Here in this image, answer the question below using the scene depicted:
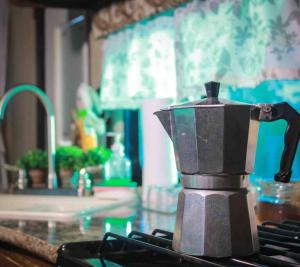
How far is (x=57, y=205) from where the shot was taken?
67.0 inches

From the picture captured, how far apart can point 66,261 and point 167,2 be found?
1109mm

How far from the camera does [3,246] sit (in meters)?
1.31

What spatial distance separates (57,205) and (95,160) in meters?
0.44

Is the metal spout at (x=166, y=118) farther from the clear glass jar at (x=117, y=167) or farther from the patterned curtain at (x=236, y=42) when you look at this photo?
the clear glass jar at (x=117, y=167)

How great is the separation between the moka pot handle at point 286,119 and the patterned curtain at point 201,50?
480 millimetres

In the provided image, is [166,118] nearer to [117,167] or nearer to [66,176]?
[117,167]

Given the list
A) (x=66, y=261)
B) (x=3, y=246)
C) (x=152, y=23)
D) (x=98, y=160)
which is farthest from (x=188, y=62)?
(x=66, y=261)

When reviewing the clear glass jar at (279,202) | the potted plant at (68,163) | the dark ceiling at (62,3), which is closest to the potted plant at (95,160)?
the potted plant at (68,163)

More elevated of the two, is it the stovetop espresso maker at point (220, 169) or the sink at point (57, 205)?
the stovetop espresso maker at point (220, 169)

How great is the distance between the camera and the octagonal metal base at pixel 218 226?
0.87m

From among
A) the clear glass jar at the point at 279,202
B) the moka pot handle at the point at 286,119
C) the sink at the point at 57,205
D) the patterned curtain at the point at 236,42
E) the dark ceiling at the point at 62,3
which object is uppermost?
the dark ceiling at the point at 62,3

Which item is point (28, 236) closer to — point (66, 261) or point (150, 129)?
point (66, 261)

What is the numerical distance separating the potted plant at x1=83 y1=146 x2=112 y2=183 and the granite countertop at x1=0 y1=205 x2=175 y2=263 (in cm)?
53

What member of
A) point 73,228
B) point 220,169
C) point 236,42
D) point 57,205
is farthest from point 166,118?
point 57,205
